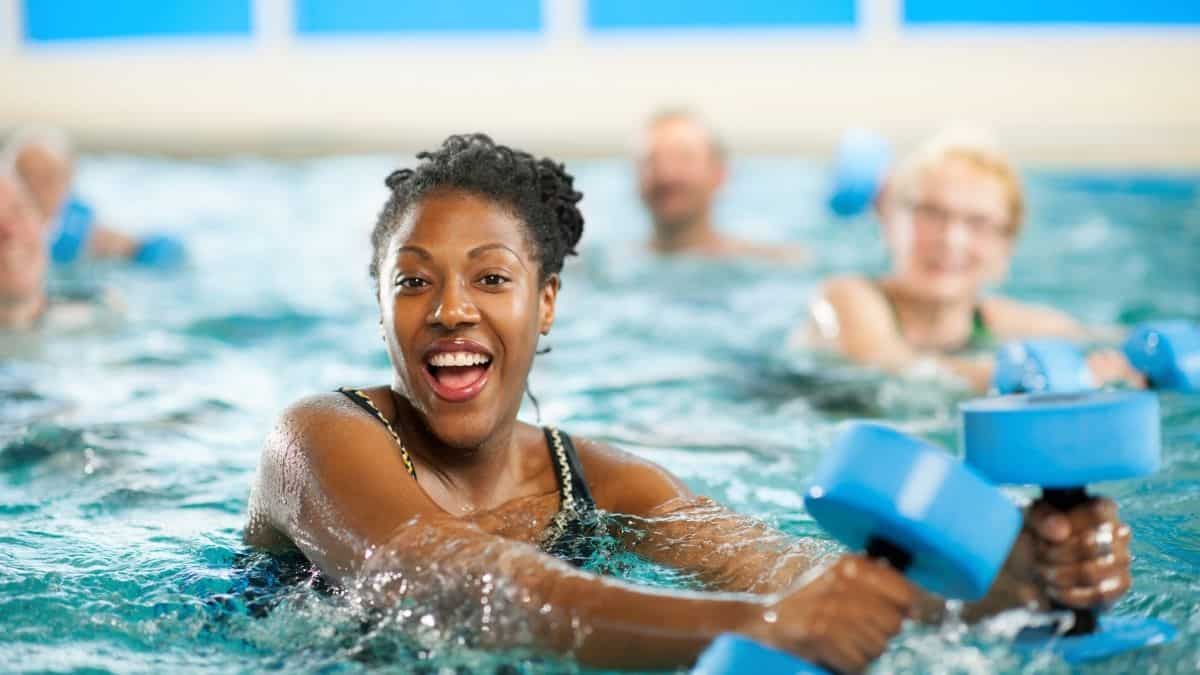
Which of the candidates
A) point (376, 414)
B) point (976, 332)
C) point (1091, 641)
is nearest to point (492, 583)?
point (376, 414)

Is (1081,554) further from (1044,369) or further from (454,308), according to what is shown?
(1044,369)

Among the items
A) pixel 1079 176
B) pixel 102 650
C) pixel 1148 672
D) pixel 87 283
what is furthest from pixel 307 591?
pixel 1079 176

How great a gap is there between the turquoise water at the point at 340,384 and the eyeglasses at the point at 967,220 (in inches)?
23.1

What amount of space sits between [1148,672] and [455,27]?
1044cm

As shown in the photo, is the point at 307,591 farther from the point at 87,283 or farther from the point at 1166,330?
the point at 87,283

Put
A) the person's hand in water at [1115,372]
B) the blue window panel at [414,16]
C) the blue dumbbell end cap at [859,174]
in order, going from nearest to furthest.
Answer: the person's hand in water at [1115,372], the blue dumbbell end cap at [859,174], the blue window panel at [414,16]

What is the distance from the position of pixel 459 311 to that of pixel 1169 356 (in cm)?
255

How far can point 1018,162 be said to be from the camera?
9.88 m

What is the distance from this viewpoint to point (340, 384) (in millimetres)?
5328

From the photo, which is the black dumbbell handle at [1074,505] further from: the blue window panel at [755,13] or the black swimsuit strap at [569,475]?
the blue window panel at [755,13]

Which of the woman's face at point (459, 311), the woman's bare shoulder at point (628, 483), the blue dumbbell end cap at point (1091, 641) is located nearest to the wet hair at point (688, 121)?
the woman's bare shoulder at point (628, 483)

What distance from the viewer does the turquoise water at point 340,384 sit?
102 inches

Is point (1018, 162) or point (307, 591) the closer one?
point (307, 591)

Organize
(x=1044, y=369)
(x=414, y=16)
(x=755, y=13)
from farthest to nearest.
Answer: (x=414, y=16) < (x=755, y=13) < (x=1044, y=369)
